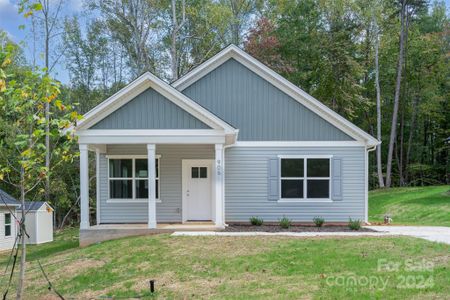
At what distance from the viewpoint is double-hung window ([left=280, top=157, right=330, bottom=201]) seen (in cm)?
1434

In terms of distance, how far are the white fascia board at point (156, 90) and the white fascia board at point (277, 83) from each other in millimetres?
2166

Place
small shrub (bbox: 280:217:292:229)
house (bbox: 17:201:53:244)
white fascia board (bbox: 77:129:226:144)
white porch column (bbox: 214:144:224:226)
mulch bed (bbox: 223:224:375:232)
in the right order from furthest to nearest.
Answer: house (bbox: 17:201:53:244)
small shrub (bbox: 280:217:292:229)
mulch bed (bbox: 223:224:375:232)
white porch column (bbox: 214:144:224:226)
white fascia board (bbox: 77:129:226:144)

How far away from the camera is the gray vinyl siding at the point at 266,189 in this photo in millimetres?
14281

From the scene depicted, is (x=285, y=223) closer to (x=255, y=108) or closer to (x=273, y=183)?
(x=273, y=183)

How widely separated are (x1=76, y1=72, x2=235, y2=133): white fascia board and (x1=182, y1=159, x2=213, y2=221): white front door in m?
2.38

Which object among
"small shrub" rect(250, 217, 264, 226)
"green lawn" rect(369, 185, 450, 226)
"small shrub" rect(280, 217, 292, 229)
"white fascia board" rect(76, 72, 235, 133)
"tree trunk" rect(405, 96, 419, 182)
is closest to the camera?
"white fascia board" rect(76, 72, 235, 133)

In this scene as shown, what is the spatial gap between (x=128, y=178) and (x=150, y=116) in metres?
2.75

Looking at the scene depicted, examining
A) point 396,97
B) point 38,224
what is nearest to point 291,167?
point 38,224

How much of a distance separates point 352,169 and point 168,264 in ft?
25.7

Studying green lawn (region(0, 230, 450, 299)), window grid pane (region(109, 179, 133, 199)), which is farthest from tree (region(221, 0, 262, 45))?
green lawn (region(0, 230, 450, 299))

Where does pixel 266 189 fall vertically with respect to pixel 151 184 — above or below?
below

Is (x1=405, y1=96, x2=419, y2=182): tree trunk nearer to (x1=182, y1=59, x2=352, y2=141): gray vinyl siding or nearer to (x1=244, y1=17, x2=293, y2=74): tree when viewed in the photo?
(x1=244, y1=17, x2=293, y2=74): tree

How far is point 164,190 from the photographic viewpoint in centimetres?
1431

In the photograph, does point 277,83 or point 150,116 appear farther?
point 277,83
